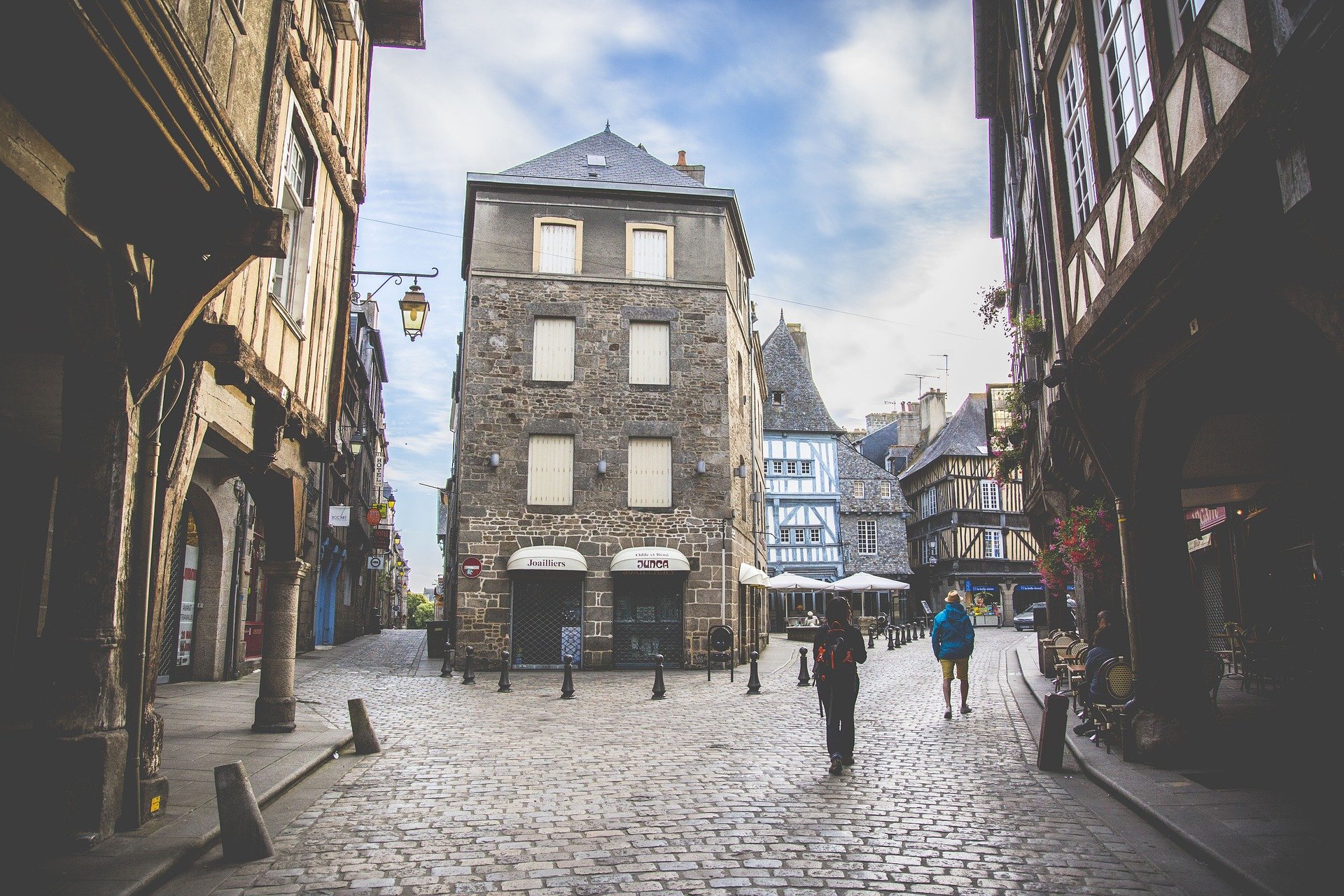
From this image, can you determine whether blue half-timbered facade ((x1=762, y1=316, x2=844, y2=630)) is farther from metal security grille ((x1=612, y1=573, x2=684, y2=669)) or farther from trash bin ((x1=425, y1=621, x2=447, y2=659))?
metal security grille ((x1=612, y1=573, x2=684, y2=669))

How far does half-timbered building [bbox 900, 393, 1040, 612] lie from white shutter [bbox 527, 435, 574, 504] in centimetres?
3047

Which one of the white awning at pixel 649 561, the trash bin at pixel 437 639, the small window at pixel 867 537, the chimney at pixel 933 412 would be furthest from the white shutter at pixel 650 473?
the chimney at pixel 933 412

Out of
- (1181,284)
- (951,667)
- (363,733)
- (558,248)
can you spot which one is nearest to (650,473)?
(558,248)

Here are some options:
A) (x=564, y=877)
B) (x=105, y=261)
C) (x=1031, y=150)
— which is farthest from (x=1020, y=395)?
(x=105, y=261)

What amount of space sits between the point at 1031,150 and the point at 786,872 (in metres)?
8.80

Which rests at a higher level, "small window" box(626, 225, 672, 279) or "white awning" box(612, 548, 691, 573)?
"small window" box(626, 225, 672, 279)

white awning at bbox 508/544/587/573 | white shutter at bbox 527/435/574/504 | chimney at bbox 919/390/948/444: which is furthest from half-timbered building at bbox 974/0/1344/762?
chimney at bbox 919/390/948/444

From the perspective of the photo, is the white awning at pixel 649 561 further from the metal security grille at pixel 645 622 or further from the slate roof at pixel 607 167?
the slate roof at pixel 607 167

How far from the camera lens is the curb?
167 inches

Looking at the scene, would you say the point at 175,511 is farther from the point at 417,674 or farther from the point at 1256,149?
the point at 417,674

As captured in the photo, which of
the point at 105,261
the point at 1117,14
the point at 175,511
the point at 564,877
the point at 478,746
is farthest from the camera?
the point at 478,746

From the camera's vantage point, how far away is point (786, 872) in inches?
181

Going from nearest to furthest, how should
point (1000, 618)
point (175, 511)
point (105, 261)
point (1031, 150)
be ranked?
point (105, 261) < point (175, 511) < point (1031, 150) < point (1000, 618)

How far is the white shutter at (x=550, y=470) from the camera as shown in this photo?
64.3 feet
